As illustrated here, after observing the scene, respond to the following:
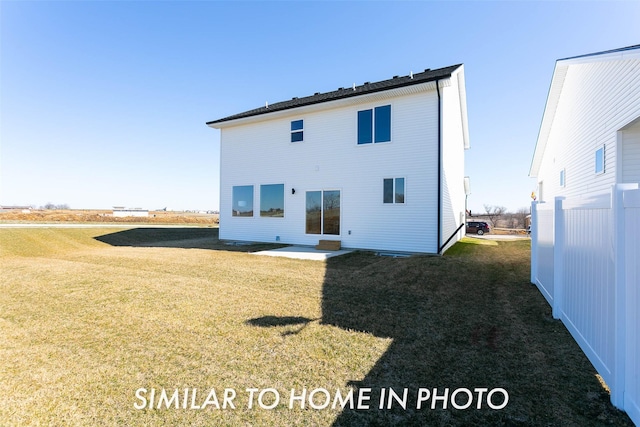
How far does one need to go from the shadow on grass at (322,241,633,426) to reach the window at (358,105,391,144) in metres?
6.19

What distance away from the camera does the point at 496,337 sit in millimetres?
3836

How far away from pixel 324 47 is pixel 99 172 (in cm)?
4288

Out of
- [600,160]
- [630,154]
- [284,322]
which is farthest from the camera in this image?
[600,160]

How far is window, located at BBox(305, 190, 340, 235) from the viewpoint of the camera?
12117mm

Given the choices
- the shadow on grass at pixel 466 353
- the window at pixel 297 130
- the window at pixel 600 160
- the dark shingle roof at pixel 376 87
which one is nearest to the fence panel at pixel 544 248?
the shadow on grass at pixel 466 353

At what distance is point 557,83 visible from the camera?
41.8 ft

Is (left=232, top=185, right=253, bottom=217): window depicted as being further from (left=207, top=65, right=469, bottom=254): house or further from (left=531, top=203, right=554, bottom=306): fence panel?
(left=531, top=203, right=554, bottom=306): fence panel

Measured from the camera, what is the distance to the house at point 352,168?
10508mm

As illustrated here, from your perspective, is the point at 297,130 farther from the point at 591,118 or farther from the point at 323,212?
the point at 591,118

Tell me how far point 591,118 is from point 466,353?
34.7 feet

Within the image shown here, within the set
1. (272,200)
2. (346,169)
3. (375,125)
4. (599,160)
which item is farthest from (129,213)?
(599,160)

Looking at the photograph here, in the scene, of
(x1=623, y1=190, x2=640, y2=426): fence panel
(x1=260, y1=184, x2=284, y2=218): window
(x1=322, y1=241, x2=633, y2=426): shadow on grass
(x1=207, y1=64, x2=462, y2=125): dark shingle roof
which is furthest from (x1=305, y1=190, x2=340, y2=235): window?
(x1=623, y1=190, x2=640, y2=426): fence panel

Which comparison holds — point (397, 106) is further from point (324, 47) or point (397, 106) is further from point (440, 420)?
point (440, 420)

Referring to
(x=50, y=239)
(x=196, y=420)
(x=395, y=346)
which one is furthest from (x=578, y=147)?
(x=50, y=239)
